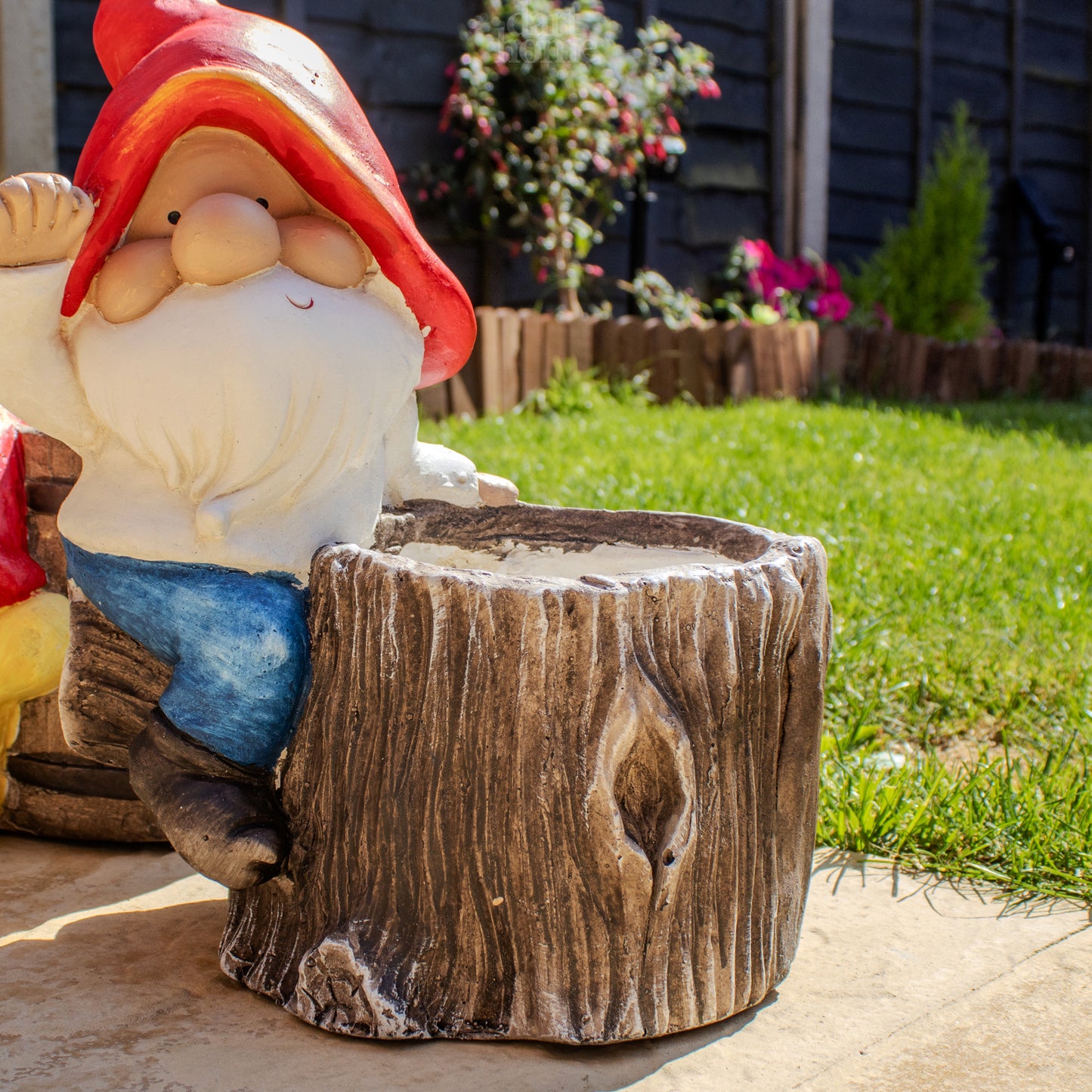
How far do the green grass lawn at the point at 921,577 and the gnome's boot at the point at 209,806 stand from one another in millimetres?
1036

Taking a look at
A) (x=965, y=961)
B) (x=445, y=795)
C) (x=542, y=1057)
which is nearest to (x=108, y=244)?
(x=445, y=795)

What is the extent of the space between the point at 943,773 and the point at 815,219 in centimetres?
631

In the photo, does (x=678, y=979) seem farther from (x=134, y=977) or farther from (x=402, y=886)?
(x=134, y=977)

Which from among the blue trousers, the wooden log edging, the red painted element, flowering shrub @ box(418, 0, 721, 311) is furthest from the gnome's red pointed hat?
flowering shrub @ box(418, 0, 721, 311)

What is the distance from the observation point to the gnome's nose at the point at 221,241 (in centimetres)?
148

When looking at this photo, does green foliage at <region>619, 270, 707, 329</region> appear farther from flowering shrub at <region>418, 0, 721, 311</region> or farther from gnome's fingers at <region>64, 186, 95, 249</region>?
gnome's fingers at <region>64, 186, 95, 249</region>

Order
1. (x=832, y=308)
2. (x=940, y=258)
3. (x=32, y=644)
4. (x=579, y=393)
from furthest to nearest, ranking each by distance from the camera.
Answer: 1. (x=940, y=258)
2. (x=832, y=308)
3. (x=579, y=393)
4. (x=32, y=644)

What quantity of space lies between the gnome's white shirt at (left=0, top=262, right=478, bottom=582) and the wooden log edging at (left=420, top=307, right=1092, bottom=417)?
360 cm

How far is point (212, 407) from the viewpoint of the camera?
1.48 meters

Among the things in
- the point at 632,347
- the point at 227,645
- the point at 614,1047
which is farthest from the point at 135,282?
the point at 632,347

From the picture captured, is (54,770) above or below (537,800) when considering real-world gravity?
below

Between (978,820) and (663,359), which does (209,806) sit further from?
(663,359)

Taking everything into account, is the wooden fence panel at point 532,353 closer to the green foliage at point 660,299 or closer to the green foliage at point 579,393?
the green foliage at point 579,393

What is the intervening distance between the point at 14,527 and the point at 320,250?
0.75 meters
